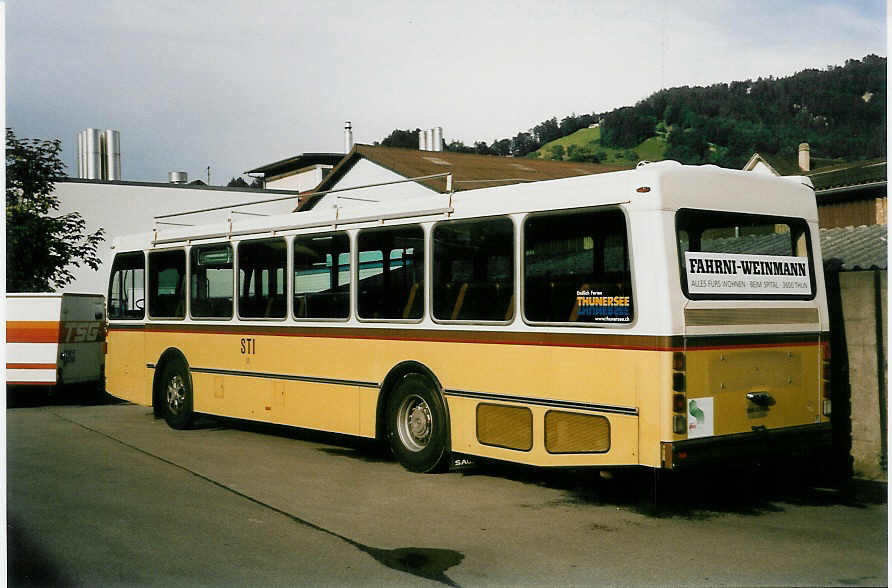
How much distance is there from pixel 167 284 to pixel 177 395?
1547 millimetres

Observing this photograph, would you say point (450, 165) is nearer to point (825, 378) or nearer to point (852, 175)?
point (852, 175)

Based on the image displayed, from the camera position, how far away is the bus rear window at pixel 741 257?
783 centimetres

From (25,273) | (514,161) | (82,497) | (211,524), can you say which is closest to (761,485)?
(211,524)

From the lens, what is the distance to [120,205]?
38375 mm

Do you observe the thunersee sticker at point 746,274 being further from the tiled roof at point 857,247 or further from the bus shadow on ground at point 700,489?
the tiled roof at point 857,247

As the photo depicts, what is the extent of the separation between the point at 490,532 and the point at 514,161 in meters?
27.9

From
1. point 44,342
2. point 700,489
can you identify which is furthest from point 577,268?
point 44,342

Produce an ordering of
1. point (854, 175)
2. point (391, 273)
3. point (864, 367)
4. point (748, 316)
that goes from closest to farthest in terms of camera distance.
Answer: point (748, 316) < point (864, 367) < point (391, 273) < point (854, 175)

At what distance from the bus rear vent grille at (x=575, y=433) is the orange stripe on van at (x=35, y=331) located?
42.1ft

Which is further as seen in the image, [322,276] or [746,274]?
[322,276]

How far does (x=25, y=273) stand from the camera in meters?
22.8

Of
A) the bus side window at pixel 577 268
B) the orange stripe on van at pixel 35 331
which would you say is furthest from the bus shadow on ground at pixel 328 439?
the orange stripe on van at pixel 35 331

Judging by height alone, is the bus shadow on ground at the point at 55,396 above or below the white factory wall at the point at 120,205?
below

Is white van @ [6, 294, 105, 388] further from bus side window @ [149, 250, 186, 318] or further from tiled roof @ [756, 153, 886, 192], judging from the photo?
tiled roof @ [756, 153, 886, 192]
